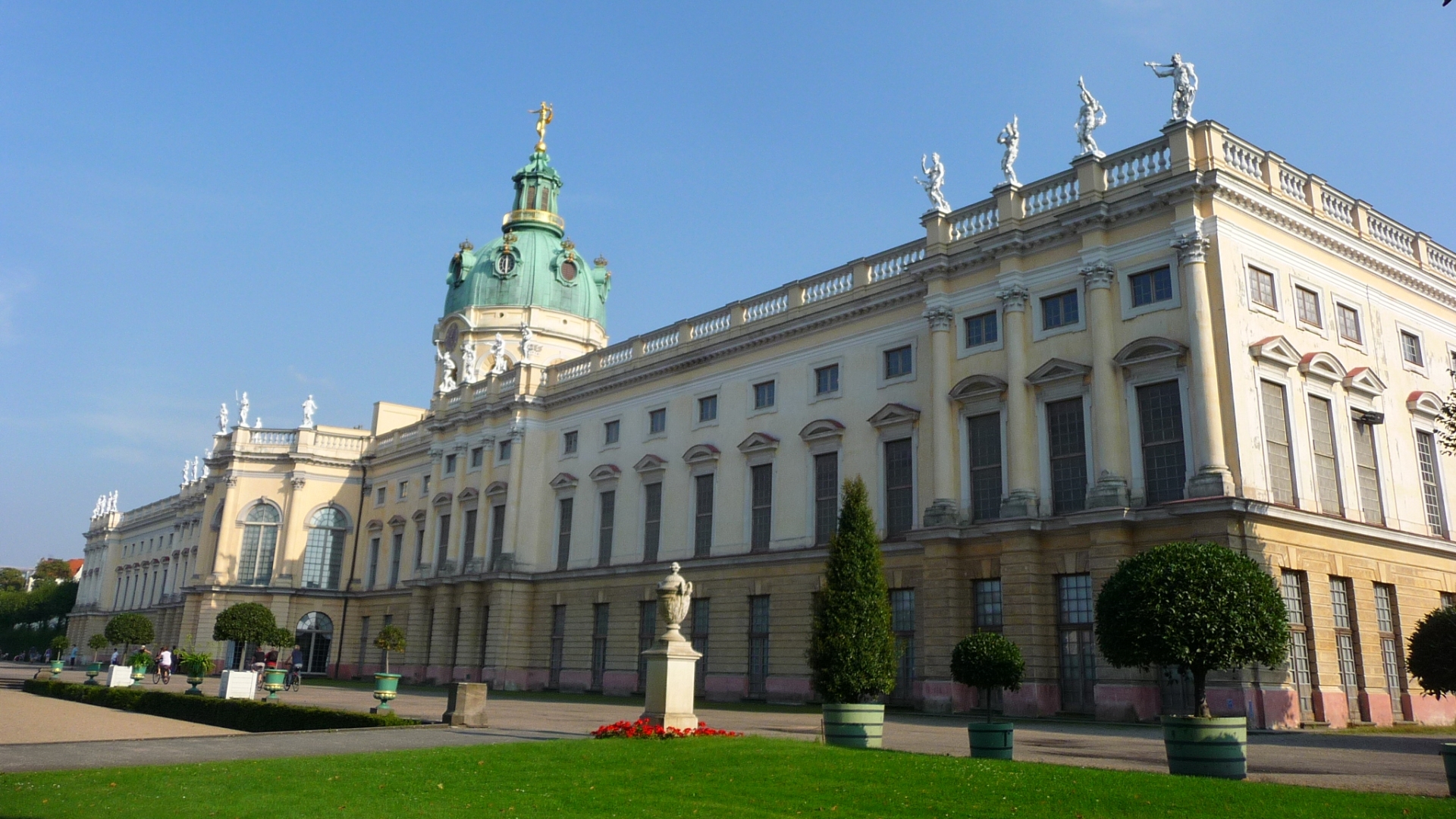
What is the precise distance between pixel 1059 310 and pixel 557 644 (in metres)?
28.8

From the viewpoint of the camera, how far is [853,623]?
2173cm

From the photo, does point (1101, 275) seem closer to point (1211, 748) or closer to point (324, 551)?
point (1211, 748)

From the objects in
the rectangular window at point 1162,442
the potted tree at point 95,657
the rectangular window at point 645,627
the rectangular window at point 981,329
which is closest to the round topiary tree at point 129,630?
the potted tree at point 95,657

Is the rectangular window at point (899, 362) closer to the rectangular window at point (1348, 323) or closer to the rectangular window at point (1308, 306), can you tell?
the rectangular window at point (1308, 306)

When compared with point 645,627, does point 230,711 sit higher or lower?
lower

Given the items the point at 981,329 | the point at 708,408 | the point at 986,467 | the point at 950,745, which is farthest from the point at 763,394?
the point at 950,745

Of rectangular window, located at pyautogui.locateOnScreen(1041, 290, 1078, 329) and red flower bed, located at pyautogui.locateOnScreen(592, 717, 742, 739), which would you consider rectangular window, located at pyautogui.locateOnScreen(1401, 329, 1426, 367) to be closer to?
rectangular window, located at pyautogui.locateOnScreen(1041, 290, 1078, 329)

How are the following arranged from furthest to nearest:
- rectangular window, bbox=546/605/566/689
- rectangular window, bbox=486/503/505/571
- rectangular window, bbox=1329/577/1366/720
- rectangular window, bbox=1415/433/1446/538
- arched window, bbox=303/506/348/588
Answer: arched window, bbox=303/506/348/588 < rectangular window, bbox=486/503/505/571 < rectangular window, bbox=546/605/566/689 < rectangular window, bbox=1415/433/1446/538 < rectangular window, bbox=1329/577/1366/720

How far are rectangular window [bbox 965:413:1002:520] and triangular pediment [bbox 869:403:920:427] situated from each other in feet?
9.23

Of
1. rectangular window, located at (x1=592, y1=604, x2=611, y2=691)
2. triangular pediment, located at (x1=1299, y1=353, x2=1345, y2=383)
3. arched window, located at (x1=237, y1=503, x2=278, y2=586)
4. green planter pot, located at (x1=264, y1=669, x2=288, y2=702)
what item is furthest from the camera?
arched window, located at (x1=237, y1=503, x2=278, y2=586)

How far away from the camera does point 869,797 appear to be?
1311 cm

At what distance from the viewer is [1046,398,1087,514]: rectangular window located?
30.6 m

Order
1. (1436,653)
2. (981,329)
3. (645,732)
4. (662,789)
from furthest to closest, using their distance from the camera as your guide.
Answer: (981,329)
(1436,653)
(645,732)
(662,789)

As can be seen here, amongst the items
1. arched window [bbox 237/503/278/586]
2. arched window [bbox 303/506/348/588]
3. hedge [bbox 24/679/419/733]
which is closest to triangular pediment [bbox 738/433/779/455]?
hedge [bbox 24/679/419/733]
